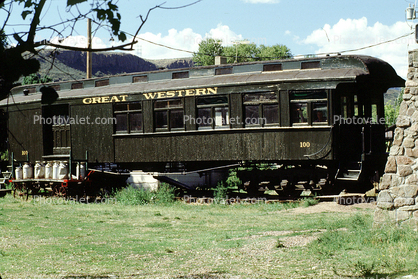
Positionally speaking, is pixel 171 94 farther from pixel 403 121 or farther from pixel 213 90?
pixel 403 121

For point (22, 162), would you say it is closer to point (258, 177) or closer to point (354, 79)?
point (258, 177)

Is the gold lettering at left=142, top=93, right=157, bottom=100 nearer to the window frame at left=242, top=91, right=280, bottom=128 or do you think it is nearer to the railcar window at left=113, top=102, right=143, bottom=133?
the railcar window at left=113, top=102, right=143, bottom=133

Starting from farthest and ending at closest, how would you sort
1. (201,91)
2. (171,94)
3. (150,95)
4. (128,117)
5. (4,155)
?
(4,155)
(128,117)
(150,95)
(171,94)
(201,91)

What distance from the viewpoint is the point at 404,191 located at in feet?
28.7

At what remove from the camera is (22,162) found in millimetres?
19750

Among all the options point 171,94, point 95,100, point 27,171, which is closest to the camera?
point 171,94

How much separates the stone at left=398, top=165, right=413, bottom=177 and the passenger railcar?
14.8 feet

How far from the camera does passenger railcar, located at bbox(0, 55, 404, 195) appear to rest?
1353cm

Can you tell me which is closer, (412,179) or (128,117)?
(412,179)

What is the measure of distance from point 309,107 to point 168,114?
182 inches

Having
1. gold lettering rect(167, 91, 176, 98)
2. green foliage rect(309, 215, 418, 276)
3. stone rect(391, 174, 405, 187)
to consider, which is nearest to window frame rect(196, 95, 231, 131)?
gold lettering rect(167, 91, 176, 98)

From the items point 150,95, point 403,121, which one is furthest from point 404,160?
point 150,95

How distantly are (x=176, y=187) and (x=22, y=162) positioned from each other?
22.5 feet

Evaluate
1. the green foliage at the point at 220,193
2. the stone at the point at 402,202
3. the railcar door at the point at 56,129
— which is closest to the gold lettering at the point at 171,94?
the green foliage at the point at 220,193
